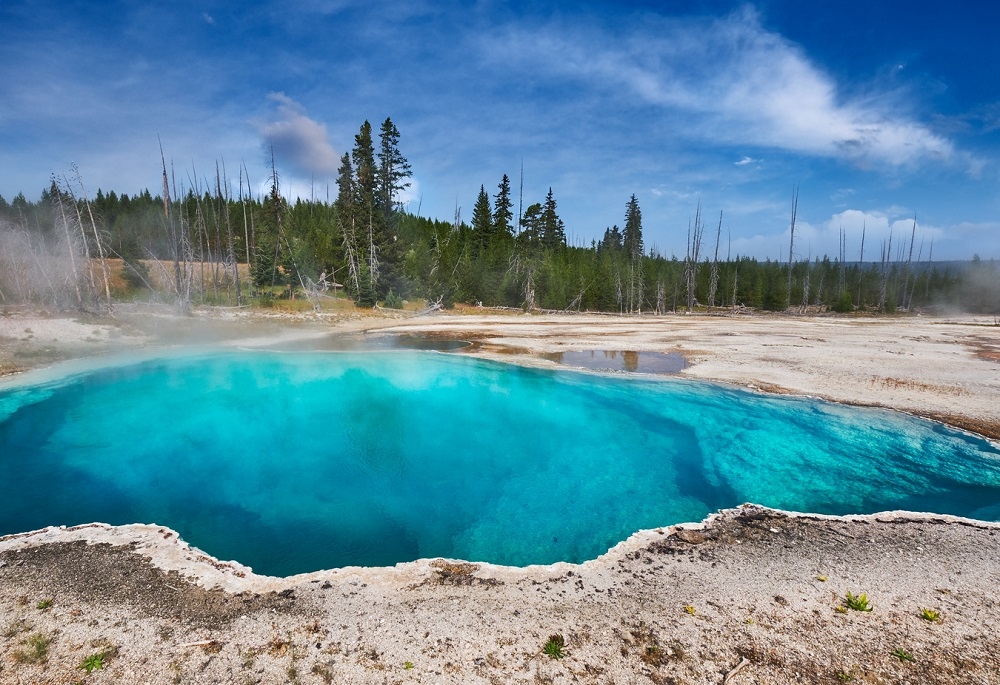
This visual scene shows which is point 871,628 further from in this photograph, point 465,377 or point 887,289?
point 887,289

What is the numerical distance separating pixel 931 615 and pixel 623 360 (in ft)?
58.1

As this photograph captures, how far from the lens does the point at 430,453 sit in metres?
11.8

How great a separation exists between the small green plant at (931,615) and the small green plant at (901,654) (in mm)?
799

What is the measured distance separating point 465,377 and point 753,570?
14.4 meters

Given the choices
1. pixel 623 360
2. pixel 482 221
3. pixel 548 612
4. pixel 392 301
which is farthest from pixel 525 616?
pixel 482 221

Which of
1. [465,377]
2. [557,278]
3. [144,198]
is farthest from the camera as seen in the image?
[144,198]

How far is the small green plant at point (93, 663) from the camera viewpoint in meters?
4.17

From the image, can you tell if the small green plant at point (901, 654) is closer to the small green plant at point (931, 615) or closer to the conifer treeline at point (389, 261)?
the small green plant at point (931, 615)

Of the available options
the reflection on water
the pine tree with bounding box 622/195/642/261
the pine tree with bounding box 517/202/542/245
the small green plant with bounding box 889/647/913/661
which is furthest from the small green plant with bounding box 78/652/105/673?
the pine tree with bounding box 622/195/642/261

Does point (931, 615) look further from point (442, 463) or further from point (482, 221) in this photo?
point (482, 221)

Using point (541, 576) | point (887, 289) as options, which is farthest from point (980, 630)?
point (887, 289)

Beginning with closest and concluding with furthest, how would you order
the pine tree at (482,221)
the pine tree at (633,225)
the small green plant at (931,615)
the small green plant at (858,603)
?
1. the small green plant at (931,615)
2. the small green plant at (858,603)
3. the pine tree at (482,221)
4. the pine tree at (633,225)

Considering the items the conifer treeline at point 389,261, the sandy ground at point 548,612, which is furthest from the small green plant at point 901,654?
the conifer treeline at point 389,261

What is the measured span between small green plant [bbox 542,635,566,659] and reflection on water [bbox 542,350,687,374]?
1592 centimetres
